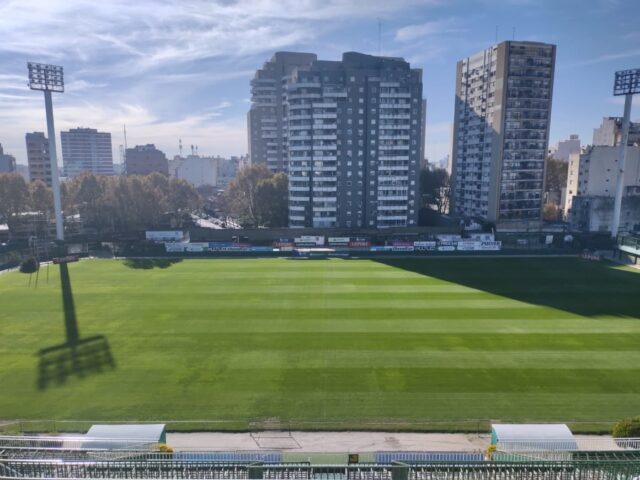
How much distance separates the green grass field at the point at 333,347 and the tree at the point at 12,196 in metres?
29.6

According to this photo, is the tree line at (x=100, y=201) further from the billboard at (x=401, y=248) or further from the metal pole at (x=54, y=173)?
the billboard at (x=401, y=248)

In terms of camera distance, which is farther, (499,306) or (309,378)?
(499,306)

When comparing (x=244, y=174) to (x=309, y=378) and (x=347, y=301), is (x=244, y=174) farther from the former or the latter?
(x=309, y=378)

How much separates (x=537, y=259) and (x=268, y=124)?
81942mm

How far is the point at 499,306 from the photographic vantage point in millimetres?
40531

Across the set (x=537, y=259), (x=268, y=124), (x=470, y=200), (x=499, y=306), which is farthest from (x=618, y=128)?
(x=268, y=124)

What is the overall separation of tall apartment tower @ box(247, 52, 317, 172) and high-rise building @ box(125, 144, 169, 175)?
2257 inches

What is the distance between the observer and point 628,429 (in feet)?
63.5

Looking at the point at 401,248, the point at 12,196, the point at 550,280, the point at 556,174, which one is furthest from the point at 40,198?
the point at 556,174

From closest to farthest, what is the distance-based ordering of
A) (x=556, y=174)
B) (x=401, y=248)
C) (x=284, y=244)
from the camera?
(x=401, y=248), (x=284, y=244), (x=556, y=174)

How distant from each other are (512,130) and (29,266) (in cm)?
7837

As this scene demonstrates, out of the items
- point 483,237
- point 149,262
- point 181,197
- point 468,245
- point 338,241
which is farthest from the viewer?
point 181,197

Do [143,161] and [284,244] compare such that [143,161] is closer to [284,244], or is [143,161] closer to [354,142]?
[354,142]

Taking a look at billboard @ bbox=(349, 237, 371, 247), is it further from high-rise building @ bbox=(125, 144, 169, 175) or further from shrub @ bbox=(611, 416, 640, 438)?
high-rise building @ bbox=(125, 144, 169, 175)
